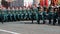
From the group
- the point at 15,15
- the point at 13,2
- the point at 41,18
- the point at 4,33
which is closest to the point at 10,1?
the point at 13,2

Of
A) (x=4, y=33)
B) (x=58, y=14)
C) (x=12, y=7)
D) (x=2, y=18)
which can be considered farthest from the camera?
(x=12, y=7)

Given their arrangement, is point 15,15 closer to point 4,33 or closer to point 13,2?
point 13,2

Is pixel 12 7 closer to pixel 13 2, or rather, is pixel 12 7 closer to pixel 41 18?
pixel 13 2

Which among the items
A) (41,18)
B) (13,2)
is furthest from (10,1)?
(41,18)

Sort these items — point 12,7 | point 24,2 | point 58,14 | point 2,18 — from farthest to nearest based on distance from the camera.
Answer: point 24,2 → point 12,7 → point 2,18 → point 58,14

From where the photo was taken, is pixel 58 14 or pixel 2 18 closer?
pixel 58 14

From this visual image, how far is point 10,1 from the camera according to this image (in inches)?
1271

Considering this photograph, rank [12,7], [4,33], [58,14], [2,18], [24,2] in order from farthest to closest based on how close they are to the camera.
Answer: [24,2]
[12,7]
[2,18]
[58,14]
[4,33]

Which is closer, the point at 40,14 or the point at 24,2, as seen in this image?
the point at 40,14

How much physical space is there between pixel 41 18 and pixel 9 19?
13.4 ft

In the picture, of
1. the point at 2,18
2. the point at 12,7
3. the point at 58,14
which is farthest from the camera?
the point at 12,7

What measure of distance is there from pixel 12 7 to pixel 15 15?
2.26m

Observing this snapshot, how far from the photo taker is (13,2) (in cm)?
3222

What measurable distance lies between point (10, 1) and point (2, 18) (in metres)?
5.73
